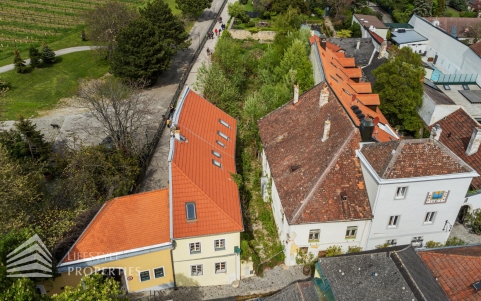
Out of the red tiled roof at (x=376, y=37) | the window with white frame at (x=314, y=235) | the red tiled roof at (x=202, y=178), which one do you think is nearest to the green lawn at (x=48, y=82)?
the red tiled roof at (x=202, y=178)

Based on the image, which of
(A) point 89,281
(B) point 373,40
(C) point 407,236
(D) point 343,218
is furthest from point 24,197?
(B) point 373,40

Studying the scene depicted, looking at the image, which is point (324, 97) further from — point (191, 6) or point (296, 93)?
point (191, 6)

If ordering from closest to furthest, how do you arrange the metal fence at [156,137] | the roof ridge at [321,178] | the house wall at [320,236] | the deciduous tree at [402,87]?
the roof ridge at [321,178] < the house wall at [320,236] < the metal fence at [156,137] < the deciduous tree at [402,87]

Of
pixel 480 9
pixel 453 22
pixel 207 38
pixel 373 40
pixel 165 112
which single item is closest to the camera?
pixel 165 112

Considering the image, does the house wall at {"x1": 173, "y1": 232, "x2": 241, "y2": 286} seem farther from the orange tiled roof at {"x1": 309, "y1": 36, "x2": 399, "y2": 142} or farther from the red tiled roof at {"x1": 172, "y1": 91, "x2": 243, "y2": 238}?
the orange tiled roof at {"x1": 309, "y1": 36, "x2": 399, "y2": 142}

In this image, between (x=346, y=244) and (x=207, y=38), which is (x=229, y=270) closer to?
(x=346, y=244)

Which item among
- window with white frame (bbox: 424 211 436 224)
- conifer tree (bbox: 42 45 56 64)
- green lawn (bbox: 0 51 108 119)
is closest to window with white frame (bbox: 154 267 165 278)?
window with white frame (bbox: 424 211 436 224)

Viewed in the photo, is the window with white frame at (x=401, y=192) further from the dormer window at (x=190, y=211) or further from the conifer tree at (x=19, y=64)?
the conifer tree at (x=19, y=64)
